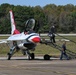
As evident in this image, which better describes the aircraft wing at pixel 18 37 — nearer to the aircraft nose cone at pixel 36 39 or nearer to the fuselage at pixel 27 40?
the fuselage at pixel 27 40

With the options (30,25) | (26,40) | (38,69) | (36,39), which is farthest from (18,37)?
(38,69)

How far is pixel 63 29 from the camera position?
435 feet

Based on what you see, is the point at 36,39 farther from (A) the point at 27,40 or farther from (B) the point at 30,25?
(B) the point at 30,25

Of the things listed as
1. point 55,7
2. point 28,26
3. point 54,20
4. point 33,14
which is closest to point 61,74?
point 28,26

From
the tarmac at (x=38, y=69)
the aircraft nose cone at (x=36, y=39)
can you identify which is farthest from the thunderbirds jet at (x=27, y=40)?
the tarmac at (x=38, y=69)

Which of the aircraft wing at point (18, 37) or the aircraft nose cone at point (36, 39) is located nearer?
the aircraft nose cone at point (36, 39)

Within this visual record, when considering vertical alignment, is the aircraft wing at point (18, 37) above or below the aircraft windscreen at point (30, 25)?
below

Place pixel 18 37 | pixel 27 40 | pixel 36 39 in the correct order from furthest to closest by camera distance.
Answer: pixel 18 37
pixel 27 40
pixel 36 39

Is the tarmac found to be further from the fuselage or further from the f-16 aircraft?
the f-16 aircraft

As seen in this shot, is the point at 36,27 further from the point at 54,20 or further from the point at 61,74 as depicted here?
the point at 54,20

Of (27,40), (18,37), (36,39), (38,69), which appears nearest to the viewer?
(38,69)

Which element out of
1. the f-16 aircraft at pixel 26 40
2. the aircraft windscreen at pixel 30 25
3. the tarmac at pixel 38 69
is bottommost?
the tarmac at pixel 38 69

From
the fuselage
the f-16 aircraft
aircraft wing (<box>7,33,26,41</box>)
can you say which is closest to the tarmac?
the fuselage

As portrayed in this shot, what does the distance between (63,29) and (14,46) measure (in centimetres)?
9622
